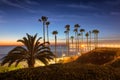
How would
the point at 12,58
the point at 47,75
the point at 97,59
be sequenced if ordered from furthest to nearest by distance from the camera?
the point at 97,59 → the point at 12,58 → the point at 47,75

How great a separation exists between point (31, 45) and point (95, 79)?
17.2 m

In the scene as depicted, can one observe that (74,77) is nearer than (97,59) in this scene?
Yes

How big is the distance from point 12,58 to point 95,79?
16771 mm

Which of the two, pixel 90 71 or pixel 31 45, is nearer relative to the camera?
pixel 90 71

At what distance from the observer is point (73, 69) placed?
55.1 feet

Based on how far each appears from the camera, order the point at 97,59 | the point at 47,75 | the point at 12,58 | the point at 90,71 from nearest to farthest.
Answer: the point at 47,75, the point at 90,71, the point at 12,58, the point at 97,59

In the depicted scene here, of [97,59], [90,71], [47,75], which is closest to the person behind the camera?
[47,75]

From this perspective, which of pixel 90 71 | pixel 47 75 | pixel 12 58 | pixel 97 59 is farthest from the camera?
pixel 97 59

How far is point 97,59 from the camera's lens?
48.7m

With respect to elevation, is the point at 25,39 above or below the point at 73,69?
above

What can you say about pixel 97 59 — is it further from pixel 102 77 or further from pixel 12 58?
pixel 102 77

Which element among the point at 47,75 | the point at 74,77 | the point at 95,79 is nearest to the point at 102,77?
the point at 95,79

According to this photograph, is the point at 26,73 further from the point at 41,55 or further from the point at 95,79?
the point at 41,55

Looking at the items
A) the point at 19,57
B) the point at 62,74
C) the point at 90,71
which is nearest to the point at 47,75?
the point at 62,74
